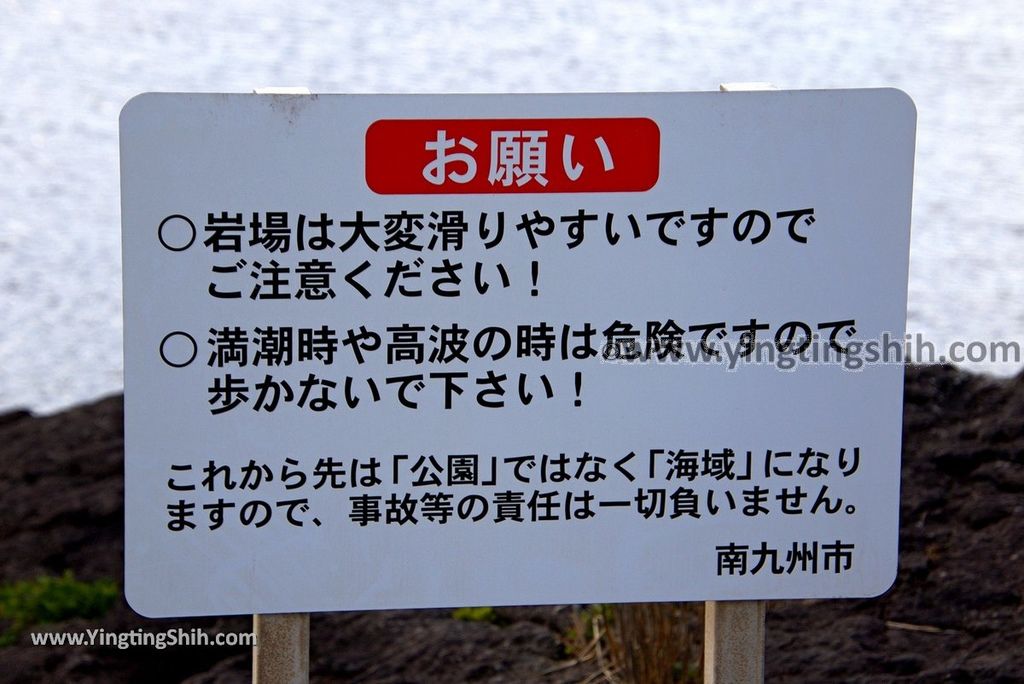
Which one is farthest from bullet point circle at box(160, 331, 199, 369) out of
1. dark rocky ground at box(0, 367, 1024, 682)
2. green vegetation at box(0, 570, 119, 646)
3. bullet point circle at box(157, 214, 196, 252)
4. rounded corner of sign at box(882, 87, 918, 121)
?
green vegetation at box(0, 570, 119, 646)

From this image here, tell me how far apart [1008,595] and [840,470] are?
104 centimetres

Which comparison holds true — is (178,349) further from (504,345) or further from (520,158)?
(520,158)

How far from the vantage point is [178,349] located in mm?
2250

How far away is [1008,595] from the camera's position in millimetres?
3162

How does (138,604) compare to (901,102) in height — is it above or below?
below

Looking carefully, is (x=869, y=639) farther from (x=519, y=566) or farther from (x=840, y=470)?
(x=519, y=566)

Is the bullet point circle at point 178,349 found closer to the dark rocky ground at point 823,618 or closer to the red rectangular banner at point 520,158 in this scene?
the red rectangular banner at point 520,158

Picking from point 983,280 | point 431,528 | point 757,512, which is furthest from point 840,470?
point 983,280

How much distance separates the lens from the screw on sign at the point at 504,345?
7.34 ft

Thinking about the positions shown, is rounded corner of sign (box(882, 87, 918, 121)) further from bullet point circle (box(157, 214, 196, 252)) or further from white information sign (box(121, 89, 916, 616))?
bullet point circle (box(157, 214, 196, 252))

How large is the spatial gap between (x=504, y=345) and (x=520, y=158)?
0.31 m

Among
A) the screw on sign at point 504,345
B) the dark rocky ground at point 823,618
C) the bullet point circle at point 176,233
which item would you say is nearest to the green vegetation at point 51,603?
the dark rocky ground at point 823,618

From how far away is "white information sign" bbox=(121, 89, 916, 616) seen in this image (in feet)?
7.34

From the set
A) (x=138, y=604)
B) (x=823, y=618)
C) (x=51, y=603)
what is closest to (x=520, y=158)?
(x=138, y=604)
